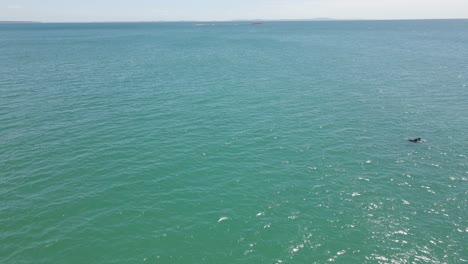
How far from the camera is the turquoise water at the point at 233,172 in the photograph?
1289 inches

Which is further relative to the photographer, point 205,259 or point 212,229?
point 212,229

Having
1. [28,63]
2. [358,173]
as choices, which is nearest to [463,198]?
[358,173]

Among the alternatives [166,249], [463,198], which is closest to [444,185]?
[463,198]

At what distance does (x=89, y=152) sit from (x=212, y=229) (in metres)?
27.8

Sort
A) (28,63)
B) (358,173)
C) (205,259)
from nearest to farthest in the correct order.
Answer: (205,259), (358,173), (28,63)

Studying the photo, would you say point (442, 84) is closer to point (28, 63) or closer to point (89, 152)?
point (89, 152)

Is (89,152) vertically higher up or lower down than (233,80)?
lower down

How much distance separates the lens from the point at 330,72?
107 m

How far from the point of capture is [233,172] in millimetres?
46219

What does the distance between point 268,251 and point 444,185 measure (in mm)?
26656

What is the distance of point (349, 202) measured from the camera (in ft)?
127

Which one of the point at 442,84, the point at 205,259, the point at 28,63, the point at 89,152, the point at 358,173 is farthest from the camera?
the point at 28,63

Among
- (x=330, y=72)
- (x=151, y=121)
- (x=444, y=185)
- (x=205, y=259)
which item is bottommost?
(x=205, y=259)

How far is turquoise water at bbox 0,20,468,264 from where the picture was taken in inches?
1289
